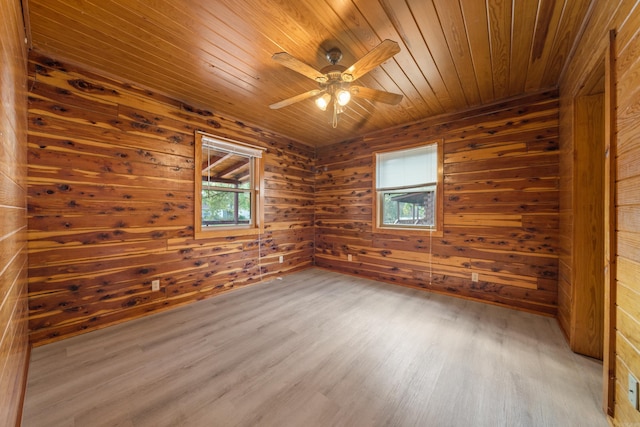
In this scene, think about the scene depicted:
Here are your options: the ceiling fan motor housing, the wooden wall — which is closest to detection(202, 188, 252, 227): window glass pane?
the ceiling fan motor housing

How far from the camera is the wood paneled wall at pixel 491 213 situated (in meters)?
2.59

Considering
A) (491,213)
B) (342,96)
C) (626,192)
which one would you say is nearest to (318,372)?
(626,192)

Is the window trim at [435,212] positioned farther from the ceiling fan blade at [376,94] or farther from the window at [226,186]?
the window at [226,186]

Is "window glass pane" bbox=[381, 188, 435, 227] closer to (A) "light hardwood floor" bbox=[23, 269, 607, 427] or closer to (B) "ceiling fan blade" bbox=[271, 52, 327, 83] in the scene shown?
(A) "light hardwood floor" bbox=[23, 269, 607, 427]

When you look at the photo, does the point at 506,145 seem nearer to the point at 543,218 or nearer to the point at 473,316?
the point at 543,218

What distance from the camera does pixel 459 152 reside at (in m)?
3.11

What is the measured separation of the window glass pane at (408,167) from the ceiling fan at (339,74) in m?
1.57

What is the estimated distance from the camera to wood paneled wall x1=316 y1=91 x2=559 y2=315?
259 cm

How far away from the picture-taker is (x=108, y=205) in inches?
91.8

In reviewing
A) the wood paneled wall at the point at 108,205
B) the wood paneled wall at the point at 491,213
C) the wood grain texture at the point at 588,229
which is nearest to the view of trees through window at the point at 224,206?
the wood paneled wall at the point at 108,205

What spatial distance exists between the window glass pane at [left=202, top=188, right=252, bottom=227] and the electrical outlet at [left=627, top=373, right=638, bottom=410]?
381 centimetres

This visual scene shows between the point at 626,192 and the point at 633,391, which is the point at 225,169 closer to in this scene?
the point at 626,192

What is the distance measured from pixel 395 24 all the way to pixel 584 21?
4.31ft

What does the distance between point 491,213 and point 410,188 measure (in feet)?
3.55
